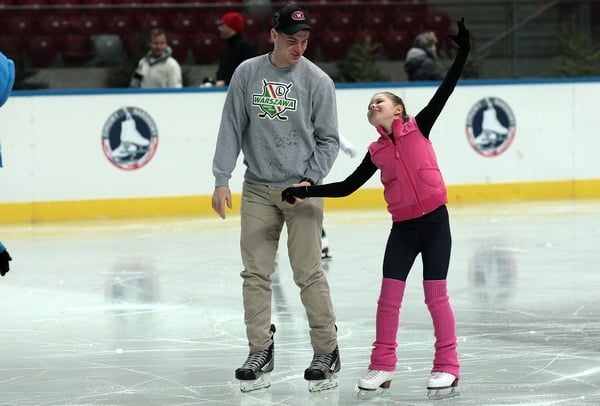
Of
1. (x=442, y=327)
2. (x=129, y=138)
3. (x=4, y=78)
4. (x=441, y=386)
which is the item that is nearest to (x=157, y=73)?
(x=129, y=138)

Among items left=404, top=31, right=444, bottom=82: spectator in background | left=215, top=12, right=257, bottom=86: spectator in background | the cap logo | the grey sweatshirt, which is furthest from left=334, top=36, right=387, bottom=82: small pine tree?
the cap logo

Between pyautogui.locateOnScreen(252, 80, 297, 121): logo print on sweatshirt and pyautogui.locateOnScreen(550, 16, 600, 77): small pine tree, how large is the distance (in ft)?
33.4

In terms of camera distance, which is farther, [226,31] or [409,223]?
[226,31]

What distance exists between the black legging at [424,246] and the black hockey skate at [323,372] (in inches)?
18.3

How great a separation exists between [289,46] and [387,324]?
1.23m

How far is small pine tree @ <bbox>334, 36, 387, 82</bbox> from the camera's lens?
15797 millimetres

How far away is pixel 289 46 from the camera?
18.0 ft

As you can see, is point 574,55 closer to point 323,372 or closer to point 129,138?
point 129,138

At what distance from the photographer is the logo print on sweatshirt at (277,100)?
18.1ft

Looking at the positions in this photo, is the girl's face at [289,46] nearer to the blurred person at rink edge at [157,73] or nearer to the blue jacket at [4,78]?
the blue jacket at [4,78]

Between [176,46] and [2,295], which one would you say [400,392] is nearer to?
[2,295]

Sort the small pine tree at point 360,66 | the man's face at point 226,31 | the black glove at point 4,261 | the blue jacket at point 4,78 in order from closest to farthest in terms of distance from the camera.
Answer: the blue jacket at point 4,78 → the black glove at point 4,261 → the man's face at point 226,31 → the small pine tree at point 360,66

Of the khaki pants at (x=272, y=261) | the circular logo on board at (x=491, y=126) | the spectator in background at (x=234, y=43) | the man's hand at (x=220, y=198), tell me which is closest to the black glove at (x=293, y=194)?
the khaki pants at (x=272, y=261)

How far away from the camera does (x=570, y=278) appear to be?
8.72 meters
